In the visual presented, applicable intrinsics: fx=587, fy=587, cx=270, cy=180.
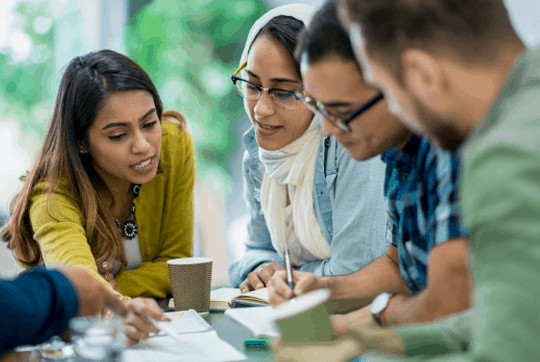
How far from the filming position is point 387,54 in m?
0.75

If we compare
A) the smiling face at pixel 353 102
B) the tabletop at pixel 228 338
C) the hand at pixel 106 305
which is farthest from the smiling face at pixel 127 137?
the smiling face at pixel 353 102

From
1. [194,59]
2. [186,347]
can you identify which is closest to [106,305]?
[186,347]

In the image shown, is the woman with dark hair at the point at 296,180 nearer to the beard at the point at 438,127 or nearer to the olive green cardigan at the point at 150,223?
the olive green cardigan at the point at 150,223

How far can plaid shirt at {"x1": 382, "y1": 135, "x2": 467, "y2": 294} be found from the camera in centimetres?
89

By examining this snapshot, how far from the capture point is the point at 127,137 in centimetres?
178

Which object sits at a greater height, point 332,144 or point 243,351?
point 332,144

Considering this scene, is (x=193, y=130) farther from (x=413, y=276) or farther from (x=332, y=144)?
(x=413, y=276)

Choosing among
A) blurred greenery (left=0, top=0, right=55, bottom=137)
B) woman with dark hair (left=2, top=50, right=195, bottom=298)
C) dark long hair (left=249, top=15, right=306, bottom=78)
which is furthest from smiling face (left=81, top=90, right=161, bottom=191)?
blurred greenery (left=0, top=0, right=55, bottom=137)

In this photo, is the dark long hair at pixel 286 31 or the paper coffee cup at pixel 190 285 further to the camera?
the dark long hair at pixel 286 31

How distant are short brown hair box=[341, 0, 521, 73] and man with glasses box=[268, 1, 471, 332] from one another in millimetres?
212

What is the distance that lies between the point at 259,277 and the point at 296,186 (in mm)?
375

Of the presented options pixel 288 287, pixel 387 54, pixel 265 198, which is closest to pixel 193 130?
pixel 265 198

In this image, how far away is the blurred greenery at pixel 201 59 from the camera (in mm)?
3619

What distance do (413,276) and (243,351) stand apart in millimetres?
358
